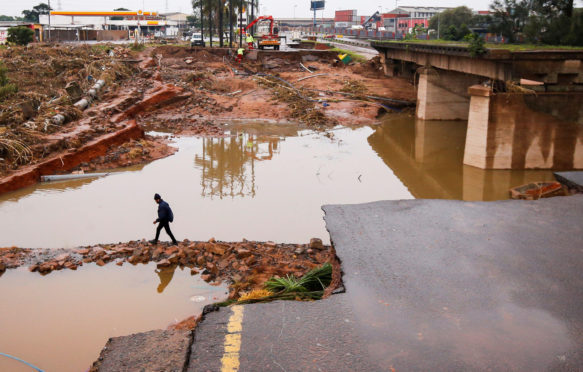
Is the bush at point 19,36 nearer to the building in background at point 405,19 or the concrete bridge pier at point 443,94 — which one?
the concrete bridge pier at point 443,94

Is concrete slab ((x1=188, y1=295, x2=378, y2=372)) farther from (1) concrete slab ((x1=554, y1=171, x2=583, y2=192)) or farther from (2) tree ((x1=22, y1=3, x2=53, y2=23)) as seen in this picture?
(2) tree ((x1=22, y1=3, x2=53, y2=23))

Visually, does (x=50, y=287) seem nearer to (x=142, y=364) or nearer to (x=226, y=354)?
(x=142, y=364)

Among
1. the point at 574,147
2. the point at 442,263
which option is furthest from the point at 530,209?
the point at 574,147

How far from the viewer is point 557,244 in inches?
278

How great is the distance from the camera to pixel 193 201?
1483 centimetres

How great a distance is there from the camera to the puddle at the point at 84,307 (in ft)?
23.8

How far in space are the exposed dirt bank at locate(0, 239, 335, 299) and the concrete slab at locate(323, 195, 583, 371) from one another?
1447 millimetres

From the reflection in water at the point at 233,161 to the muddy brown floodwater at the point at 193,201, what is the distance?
46 mm

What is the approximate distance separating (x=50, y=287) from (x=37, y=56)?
3301 centimetres

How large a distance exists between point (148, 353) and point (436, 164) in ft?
57.1

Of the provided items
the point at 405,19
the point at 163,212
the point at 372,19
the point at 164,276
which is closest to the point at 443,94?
the point at 163,212

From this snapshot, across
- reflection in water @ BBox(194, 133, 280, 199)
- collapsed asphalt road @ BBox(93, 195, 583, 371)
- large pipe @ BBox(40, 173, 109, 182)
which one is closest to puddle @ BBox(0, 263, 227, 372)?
collapsed asphalt road @ BBox(93, 195, 583, 371)

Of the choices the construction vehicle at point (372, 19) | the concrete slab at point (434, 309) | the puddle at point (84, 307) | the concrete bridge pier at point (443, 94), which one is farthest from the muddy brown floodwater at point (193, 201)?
the construction vehicle at point (372, 19)

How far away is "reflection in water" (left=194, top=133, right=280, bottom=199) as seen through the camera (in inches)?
646
